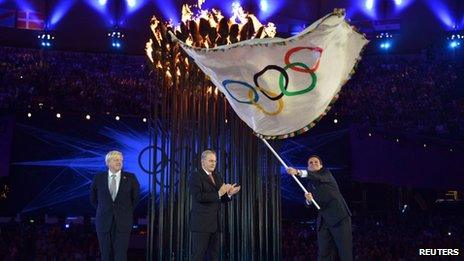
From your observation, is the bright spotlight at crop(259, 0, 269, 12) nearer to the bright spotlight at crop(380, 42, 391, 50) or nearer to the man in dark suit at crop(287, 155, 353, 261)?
the bright spotlight at crop(380, 42, 391, 50)

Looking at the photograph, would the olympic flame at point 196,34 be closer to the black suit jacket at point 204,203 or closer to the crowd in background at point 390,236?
the black suit jacket at point 204,203

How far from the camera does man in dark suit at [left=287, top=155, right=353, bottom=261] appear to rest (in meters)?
7.22

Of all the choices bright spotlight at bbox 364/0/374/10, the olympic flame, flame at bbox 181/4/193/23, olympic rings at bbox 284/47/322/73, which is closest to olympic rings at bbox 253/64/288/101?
olympic rings at bbox 284/47/322/73

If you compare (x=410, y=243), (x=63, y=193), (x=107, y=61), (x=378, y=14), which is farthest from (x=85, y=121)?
(x=378, y=14)

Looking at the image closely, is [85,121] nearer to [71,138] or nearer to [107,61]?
[71,138]

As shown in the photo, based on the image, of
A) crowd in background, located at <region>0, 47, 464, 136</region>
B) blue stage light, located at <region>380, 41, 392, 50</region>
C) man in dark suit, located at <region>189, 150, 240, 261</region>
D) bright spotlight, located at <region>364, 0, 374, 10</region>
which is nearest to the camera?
man in dark suit, located at <region>189, 150, 240, 261</region>

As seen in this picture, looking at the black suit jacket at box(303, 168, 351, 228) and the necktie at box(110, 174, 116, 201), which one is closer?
the necktie at box(110, 174, 116, 201)

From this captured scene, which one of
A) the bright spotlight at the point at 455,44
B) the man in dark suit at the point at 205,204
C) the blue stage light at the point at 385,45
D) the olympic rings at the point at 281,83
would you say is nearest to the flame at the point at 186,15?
the olympic rings at the point at 281,83

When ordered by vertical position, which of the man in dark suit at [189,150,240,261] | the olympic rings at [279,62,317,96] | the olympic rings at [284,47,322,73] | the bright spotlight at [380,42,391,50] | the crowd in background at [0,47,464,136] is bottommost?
the man in dark suit at [189,150,240,261]

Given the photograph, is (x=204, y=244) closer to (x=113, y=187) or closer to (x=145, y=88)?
(x=113, y=187)

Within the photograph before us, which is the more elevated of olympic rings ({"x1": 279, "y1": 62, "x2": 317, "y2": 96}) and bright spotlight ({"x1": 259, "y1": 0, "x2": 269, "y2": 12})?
bright spotlight ({"x1": 259, "y1": 0, "x2": 269, "y2": 12})

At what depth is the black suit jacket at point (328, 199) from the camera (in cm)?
725

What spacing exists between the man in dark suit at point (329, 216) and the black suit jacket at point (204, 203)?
1.20 metres

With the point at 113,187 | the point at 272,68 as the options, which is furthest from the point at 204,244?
the point at 272,68
